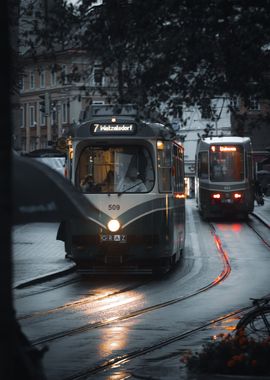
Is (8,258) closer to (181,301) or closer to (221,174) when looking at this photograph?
(181,301)

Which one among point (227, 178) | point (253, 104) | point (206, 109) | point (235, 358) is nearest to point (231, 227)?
point (227, 178)

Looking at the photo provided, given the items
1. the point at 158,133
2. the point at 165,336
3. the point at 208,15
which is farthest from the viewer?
the point at 158,133

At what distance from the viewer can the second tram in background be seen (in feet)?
149

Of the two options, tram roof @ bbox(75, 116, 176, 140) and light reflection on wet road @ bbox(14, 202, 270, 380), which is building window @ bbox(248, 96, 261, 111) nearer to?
light reflection on wet road @ bbox(14, 202, 270, 380)

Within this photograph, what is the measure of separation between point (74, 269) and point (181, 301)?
6.49 meters

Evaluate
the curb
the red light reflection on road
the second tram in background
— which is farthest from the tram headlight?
the second tram in background

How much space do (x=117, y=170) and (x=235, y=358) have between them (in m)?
12.5

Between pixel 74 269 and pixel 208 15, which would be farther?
pixel 74 269

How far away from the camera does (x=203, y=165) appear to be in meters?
47.0

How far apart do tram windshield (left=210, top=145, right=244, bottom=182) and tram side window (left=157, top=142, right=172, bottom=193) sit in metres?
23.2

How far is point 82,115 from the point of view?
2348 cm

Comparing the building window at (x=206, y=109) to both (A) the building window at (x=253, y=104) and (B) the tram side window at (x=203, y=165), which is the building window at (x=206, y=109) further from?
(B) the tram side window at (x=203, y=165)

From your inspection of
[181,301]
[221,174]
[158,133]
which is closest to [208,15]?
[181,301]

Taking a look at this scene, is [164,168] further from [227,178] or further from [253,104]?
[227,178]
